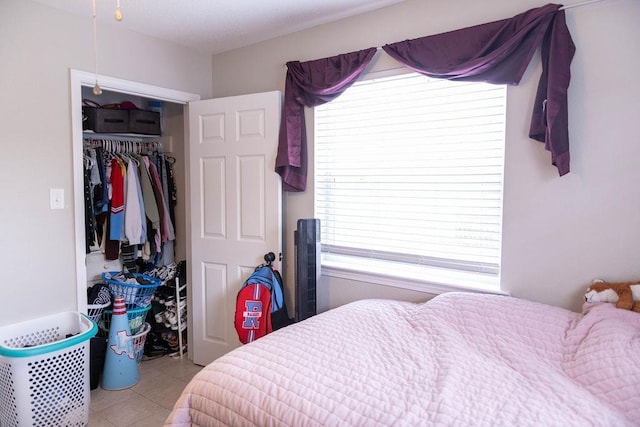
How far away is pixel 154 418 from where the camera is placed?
2.54 m

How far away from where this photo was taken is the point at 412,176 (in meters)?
2.49

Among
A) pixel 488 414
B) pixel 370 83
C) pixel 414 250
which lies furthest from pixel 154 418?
pixel 370 83

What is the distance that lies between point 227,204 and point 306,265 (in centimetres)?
82

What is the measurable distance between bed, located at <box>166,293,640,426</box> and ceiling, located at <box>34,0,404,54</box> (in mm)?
1835

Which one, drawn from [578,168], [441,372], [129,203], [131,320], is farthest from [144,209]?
[578,168]

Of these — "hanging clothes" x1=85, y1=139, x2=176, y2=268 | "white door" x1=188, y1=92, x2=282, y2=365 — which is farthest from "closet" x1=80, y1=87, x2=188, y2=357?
"white door" x1=188, y1=92, x2=282, y2=365

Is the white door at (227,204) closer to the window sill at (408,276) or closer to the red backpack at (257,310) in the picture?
the red backpack at (257,310)

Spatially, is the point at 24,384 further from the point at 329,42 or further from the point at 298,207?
the point at 329,42

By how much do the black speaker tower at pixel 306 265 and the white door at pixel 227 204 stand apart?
25 centimetres

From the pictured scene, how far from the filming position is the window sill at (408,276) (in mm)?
2279

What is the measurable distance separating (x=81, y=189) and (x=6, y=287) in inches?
27.3

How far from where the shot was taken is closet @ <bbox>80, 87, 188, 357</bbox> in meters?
3.11

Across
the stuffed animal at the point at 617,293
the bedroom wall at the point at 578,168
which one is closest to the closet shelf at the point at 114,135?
the bedroom wall at the point at 578,168

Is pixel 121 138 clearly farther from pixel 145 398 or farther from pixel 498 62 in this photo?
pixel 498 62
